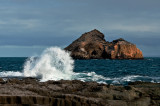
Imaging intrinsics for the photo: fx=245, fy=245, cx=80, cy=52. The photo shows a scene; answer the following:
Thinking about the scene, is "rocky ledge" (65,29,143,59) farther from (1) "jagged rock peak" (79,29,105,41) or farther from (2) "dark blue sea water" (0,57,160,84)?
(2) "dark blue sea water" (0,57,160,84)

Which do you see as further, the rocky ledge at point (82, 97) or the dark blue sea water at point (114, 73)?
the dark blue sea water at point (114, 73)

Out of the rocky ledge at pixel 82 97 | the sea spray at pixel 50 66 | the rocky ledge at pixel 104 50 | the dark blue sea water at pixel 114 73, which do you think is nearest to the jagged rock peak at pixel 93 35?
the rocky ledge at pixel 104 50

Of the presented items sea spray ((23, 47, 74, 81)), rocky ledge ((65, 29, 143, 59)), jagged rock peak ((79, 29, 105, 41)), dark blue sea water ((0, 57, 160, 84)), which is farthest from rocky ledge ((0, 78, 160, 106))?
jagged rock peak ((79, 29, 105, 41))

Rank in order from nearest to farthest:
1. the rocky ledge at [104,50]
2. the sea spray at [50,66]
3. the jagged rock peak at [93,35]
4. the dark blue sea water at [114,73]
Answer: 1. the dark blue sea water at [114,73]
2. the sea spray at [50,66]
3. the rocky ledge at [104,50]
4. the jagged rock peak at [93,35]

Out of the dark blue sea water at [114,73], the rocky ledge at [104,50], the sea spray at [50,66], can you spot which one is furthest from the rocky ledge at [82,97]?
the rocky ledge at [104,50]

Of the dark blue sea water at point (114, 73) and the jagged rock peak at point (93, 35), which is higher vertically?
the jagged rock peak at point (93, 35)

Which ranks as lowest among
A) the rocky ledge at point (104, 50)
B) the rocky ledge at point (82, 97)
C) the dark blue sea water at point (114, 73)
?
the dark blue sea water at point (114, 73)

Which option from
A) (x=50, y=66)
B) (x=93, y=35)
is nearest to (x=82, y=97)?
(x=50, y=66)

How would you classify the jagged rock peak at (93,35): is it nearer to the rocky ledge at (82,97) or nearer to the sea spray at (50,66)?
the sea spray at (50,66)

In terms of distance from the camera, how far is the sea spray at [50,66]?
1121 inches

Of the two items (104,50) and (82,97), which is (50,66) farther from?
(104,50)

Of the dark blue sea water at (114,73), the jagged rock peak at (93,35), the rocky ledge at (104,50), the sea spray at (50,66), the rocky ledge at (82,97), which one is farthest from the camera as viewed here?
the jagged rock peak at (93,35)

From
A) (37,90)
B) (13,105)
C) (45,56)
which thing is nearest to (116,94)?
(37,90)

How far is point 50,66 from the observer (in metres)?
29.8
